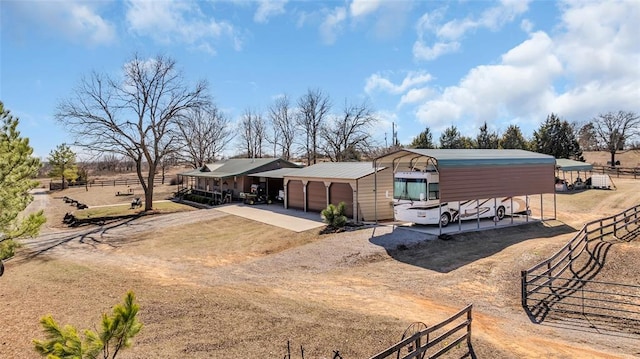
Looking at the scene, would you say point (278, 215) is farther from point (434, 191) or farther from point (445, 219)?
point (445, 219)

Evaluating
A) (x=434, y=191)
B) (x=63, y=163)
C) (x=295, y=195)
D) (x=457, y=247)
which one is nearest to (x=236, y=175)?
(x=295, y=195)

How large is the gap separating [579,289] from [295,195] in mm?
19078

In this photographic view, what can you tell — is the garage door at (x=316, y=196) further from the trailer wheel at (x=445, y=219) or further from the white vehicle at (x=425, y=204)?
the trailer wheel at (x=445, y=219)

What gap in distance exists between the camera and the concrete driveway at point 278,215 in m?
20.2

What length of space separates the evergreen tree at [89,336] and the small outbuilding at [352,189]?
1697cm

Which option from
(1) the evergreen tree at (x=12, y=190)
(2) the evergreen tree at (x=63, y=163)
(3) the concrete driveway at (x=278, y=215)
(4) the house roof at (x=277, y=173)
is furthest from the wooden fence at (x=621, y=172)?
(2) the evergreen tree at (x=63, y=163)

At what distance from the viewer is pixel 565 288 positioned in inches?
432

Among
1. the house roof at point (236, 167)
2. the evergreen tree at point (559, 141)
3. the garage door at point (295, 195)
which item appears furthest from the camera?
the evergreen tree at point (559, 141)

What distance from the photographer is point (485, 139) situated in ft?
195

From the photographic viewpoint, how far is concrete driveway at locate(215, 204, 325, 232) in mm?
20241

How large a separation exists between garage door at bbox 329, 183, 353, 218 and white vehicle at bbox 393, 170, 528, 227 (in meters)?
3.70

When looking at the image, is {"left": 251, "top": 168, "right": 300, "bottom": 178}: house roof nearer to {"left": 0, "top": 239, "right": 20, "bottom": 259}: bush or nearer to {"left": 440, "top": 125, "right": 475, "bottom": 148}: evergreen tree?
{"left": 0, "top": 239, "right": 20, "bottom": 259}: bush

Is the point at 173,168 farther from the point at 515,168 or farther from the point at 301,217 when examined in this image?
the point at 515,168

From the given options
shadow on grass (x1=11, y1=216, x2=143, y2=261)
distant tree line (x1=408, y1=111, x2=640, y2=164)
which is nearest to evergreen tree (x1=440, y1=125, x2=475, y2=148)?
distant tree line (x1=408, y1=111, x2=640, y2=164)
